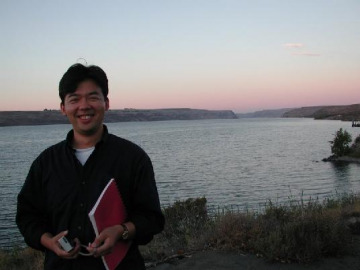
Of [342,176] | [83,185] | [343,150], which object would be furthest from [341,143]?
[83,185]

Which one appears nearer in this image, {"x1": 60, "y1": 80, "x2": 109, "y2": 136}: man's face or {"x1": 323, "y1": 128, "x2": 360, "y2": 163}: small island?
{"x1": 60, "y1": 80, "x2": 109, "y2": 136}: man's face

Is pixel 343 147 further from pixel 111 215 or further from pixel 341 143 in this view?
pixel 111 215

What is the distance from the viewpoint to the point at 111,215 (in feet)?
8.08

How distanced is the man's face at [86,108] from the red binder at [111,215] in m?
0.45

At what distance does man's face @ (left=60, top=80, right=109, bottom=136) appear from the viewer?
267cm

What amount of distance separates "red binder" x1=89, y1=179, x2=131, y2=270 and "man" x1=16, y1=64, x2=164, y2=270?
0.07m

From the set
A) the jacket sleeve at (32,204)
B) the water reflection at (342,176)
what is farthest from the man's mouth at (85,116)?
the water reflection at (342,176)

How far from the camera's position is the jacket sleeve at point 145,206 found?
2.57m

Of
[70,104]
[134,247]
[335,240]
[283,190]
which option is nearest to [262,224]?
[335,240]

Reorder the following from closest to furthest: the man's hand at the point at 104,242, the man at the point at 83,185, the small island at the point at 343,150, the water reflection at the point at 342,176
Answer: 1. the man's hand at the point at 104,242
2. the man at the point at 83,185
3. the water reflection at the point at 342,176
4. the small island at the point at 343,150

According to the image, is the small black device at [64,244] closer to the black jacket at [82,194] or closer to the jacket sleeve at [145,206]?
the black jacket at [82,194]

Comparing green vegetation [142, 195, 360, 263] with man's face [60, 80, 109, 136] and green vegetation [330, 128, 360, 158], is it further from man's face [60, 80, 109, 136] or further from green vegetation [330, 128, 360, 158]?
green vegetation [330, 128, 360, 158]

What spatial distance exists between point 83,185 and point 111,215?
28 centimetres

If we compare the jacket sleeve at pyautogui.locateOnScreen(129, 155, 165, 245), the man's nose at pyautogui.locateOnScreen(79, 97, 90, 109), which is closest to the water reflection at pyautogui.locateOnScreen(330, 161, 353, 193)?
the jacket sleeve at pyautogui.locateOnScreen(129, 155, 165, 245)
